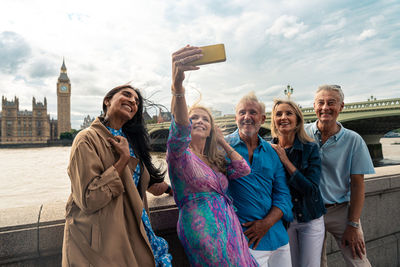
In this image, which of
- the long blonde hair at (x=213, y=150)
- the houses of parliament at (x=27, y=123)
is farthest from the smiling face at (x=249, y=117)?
the houses of parliament at (x=27, y=123)

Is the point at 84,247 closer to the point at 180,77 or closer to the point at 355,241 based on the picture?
the point at 180,77

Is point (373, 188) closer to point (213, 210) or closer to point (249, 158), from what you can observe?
point (249, 158)

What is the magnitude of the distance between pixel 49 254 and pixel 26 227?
0.66 feet

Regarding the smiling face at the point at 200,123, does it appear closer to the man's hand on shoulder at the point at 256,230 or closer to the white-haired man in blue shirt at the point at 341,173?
the man's hand on shoulder at the point at 256,230

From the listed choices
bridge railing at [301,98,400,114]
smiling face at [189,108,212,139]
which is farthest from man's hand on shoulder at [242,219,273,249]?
bridge railing at [301,98,400,114]

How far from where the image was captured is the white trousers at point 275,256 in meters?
1.56

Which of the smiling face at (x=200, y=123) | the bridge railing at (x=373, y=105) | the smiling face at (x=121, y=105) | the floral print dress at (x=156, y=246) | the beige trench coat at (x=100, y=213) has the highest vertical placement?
the bridge railing at (x=373, y=105)

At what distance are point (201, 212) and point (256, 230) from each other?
0.42m

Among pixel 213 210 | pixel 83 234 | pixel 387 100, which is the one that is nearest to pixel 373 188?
pixel 213 210

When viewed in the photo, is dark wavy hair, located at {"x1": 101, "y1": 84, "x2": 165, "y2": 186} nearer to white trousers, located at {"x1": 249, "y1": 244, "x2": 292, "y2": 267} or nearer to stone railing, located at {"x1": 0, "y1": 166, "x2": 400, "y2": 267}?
stone railing, located at {"x1": 0, "y1": 166, "x2": 400, "y2": 267}

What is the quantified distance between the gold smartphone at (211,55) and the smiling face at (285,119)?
2.92ft

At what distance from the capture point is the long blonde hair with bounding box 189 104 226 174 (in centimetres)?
155

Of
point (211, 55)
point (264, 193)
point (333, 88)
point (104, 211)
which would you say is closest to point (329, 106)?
point (333, 88)

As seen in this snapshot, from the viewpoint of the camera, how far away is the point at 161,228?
1.77 meters
